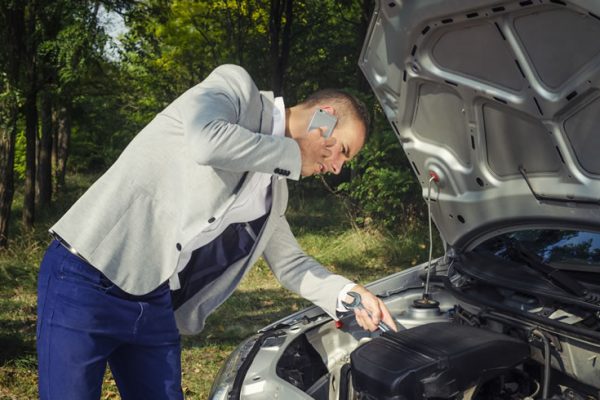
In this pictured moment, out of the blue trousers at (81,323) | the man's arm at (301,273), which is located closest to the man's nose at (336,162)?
the man's arm at (301,273)

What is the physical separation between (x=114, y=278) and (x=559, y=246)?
1.84 metres

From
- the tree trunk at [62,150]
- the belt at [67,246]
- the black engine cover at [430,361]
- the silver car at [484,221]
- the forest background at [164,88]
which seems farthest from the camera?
the tree trunk at [62,150]

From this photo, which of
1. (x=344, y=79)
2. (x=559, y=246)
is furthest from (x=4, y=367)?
(x=344, y=79)

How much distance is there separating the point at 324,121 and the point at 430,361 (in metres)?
0.93

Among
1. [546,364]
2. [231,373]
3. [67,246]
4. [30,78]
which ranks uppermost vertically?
[30,78]

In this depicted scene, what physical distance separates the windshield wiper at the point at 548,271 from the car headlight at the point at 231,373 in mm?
1196

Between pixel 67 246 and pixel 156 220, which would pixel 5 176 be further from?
pixel 156 220

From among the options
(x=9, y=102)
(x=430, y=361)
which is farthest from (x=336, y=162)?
(x=9, y=102)

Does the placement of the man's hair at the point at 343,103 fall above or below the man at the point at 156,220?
above

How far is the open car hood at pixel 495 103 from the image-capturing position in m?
2.24

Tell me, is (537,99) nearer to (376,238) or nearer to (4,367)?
(4,367)

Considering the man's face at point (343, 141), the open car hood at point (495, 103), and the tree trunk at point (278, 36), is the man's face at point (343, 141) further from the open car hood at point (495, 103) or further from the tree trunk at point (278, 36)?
the tree trunk at point (278, 36)

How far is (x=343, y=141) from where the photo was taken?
Result: 2.50 m

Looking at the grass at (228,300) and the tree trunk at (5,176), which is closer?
the grass at (228,300)
